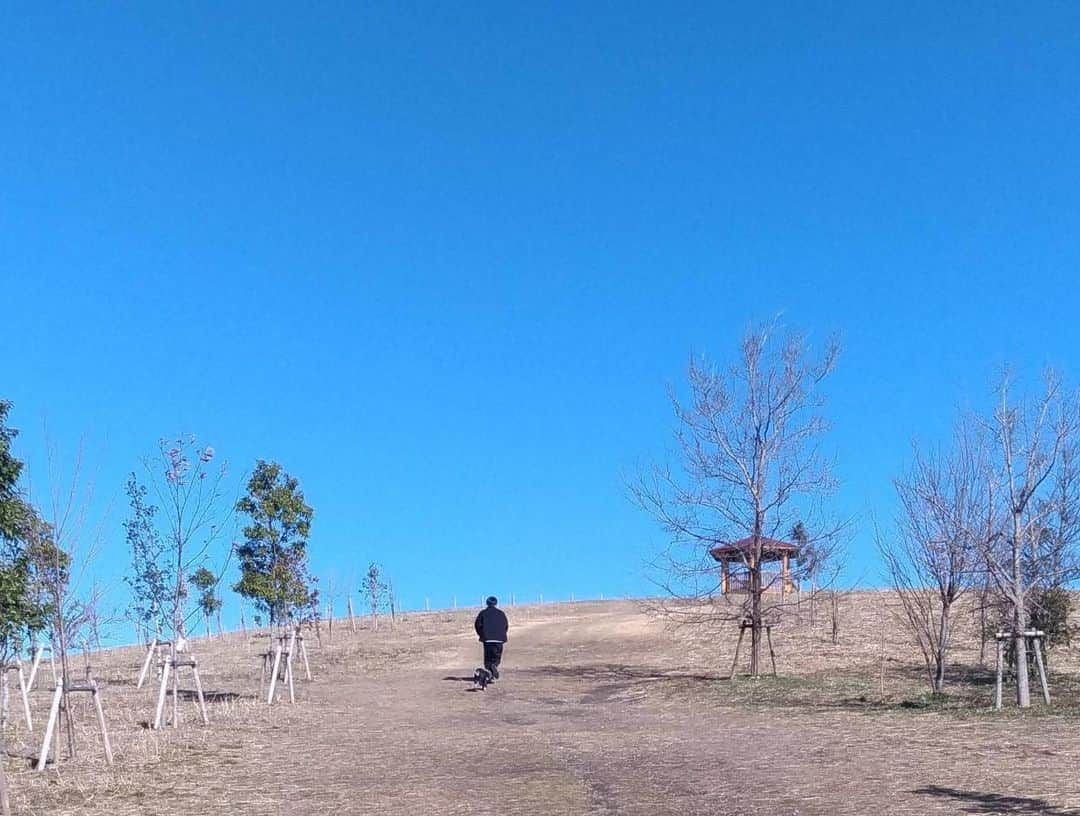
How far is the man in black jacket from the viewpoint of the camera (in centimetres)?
2345

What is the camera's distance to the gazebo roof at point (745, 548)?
23.6 metres

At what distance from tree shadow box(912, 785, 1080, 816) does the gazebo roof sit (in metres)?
13.7

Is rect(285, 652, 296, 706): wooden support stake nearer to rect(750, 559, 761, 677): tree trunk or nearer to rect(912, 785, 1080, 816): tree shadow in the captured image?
rect(750, 559, 761, 677): tree trunk

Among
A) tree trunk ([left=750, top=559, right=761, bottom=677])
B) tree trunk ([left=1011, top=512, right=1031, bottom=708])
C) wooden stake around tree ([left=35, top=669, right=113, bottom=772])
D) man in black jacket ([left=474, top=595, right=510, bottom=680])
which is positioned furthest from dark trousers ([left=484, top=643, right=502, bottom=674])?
wooden stake around tree ([left=35, top=669, right=113, bottom=772])

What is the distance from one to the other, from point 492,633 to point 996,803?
1525 centimetres

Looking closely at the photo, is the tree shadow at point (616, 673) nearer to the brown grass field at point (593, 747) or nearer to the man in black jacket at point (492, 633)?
the brown grass field at point (593, 747)

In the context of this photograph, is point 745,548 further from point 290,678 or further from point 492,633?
point 290,678

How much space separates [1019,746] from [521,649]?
2421cm

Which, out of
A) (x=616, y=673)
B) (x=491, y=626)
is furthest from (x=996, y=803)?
(x=616, y=673)

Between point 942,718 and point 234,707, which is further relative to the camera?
point 234,707

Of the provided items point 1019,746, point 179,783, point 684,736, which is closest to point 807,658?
point 684,736

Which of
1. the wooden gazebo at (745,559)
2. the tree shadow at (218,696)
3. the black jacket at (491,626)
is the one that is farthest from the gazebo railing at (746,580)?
the tree shadow at (218,696)

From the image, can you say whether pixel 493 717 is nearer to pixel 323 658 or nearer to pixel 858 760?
pixel 858 760

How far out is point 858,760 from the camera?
11898 millimetres
